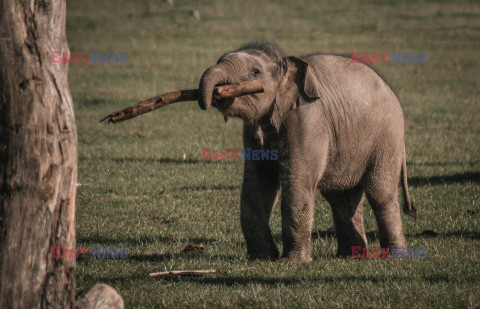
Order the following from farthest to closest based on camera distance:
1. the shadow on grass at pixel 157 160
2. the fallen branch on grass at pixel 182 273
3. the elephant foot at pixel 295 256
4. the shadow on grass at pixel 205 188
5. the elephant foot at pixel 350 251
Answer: the shadow on grass at pixel 157 160 → the shadow on grass at pixel 205 188 → the elephant foot at pixel 350 251 → the elephant foot at pixel 295 256 → the fallen branch on grass at pixel 182 273

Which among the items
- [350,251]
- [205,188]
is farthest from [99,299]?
[205,188]

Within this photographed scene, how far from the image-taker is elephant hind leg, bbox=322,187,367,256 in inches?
317

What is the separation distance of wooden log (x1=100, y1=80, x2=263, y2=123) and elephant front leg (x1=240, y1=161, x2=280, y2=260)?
98cm

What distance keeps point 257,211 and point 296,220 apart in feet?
1.61

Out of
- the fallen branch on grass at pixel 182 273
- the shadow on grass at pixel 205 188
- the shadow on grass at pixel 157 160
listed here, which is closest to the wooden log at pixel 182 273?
the fallen branch on grass at pixel 182 273

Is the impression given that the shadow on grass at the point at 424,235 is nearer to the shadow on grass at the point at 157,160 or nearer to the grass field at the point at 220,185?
the grass field at the point at 220,185

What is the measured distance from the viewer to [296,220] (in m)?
7.14

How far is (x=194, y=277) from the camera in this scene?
6.83m

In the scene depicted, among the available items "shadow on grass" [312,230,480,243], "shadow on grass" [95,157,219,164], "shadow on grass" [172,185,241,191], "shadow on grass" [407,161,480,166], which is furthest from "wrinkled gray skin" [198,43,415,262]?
"shadow on grass" [95,157,219,164]

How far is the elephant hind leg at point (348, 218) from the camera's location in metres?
8.06

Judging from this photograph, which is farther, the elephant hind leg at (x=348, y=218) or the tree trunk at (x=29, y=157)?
the elephant hind leg at (x=348, y=218)

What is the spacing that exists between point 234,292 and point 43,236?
83.4 inches

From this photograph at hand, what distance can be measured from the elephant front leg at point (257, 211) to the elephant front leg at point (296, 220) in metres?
0.27

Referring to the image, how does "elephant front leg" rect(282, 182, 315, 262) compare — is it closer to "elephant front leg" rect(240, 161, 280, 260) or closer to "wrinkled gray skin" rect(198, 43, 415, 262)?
"wrinkled gray skin" rect(198, 43, 415, 262)
